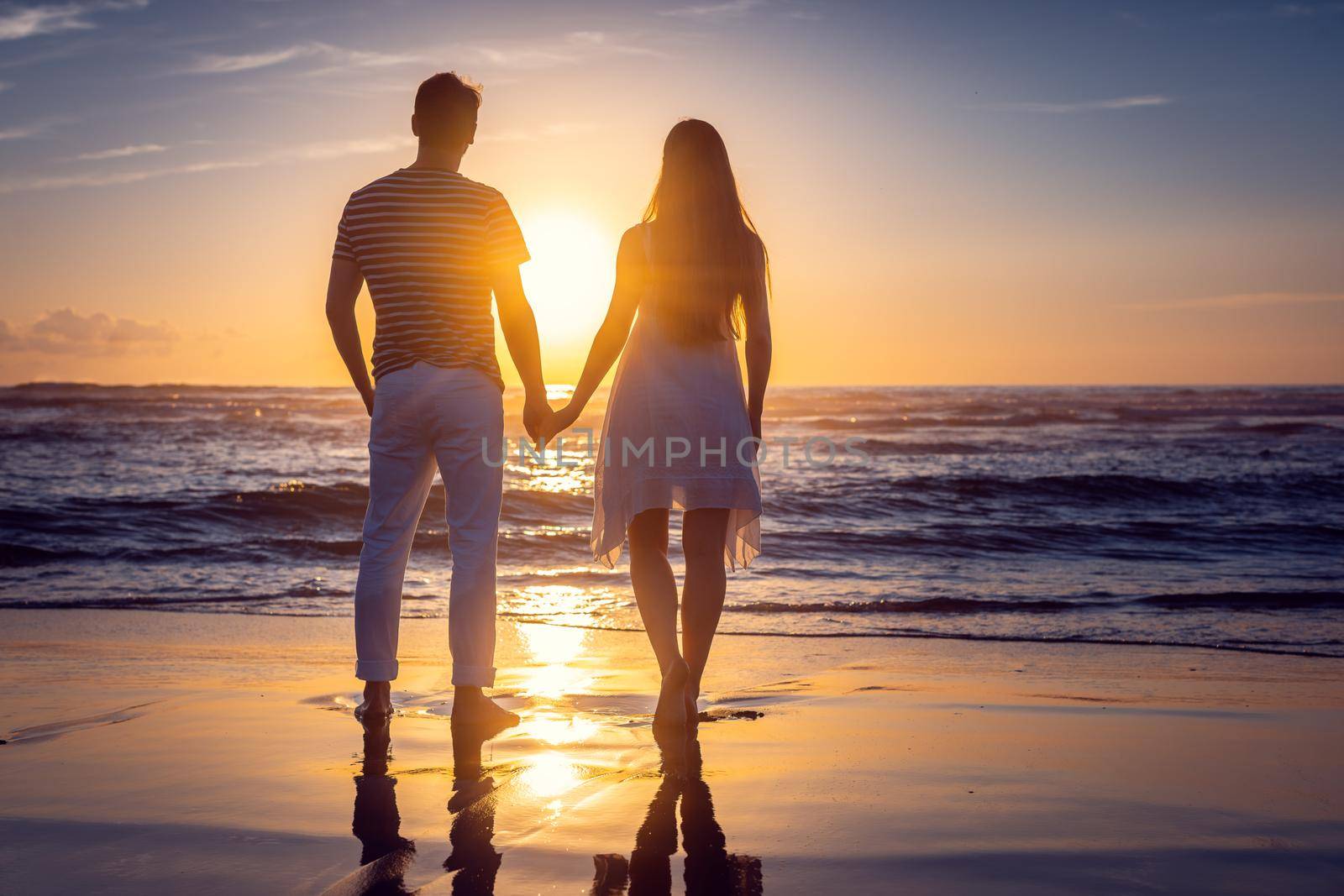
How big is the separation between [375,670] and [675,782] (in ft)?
4.05

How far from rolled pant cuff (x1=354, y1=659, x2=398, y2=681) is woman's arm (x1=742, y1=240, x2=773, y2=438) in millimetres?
1463

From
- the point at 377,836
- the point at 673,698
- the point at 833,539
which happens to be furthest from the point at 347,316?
the point at 833,539

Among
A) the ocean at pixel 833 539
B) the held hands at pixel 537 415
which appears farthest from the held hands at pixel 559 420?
the ocean at pixel 833 539

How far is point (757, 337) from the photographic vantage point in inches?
138

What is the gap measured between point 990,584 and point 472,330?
192 inches

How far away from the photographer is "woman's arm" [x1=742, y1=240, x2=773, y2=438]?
3.48 m

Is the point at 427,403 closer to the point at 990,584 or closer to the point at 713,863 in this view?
the point at 713,863

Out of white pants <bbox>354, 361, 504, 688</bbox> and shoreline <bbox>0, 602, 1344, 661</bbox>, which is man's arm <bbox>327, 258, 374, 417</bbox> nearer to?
white pants <bbox>354, 361, 504, 688</bbox>

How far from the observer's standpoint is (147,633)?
16.3 feet

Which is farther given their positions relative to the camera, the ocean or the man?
the ocean

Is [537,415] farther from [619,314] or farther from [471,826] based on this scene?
[471,826]

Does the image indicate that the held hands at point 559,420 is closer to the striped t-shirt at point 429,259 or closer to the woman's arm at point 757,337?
the striped t-shirt at point 429,259

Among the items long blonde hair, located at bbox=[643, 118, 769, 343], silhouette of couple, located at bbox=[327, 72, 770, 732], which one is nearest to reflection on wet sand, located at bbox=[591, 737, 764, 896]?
silhouette of couple, located at bbox=[327, 72, 770, 732]

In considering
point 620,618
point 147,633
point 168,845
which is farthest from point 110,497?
point 168,845
